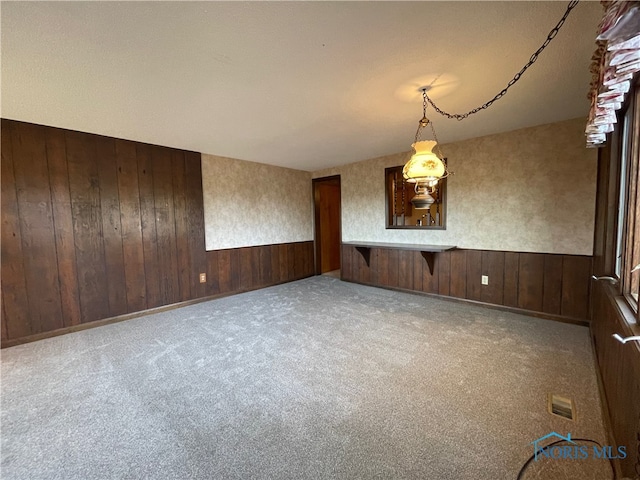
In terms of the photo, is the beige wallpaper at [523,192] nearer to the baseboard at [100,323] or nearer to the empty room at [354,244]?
the empty room at [354,244]

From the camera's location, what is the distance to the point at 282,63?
1767 mm

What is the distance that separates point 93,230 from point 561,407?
4534mm

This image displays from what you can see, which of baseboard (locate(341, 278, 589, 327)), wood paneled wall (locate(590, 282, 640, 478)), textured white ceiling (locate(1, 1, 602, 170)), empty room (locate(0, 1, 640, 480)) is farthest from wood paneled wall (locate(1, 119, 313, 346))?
wood paneled wall (locate(590, 282, 640, 478))

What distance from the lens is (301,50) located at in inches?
64.7

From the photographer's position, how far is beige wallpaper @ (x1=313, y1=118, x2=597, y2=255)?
2.90 meters

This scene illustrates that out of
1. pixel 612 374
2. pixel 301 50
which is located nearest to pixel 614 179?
pixel 612 374

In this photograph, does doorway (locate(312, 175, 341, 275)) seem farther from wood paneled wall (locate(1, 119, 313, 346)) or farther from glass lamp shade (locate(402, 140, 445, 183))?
glass lamp shade (locate(402, 140, 445, 183))

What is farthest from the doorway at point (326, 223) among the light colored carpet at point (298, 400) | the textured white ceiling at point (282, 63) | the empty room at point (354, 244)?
the light colored carpet at point (298, 400)

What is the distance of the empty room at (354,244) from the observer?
1347mm

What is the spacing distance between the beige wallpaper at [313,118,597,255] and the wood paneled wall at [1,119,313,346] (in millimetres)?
3409

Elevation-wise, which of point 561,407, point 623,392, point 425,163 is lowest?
point 561,407

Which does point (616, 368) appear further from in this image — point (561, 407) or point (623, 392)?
point (561, 407)

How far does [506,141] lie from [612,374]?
8.99 ft

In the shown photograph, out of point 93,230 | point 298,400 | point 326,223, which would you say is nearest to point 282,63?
point 298,400
